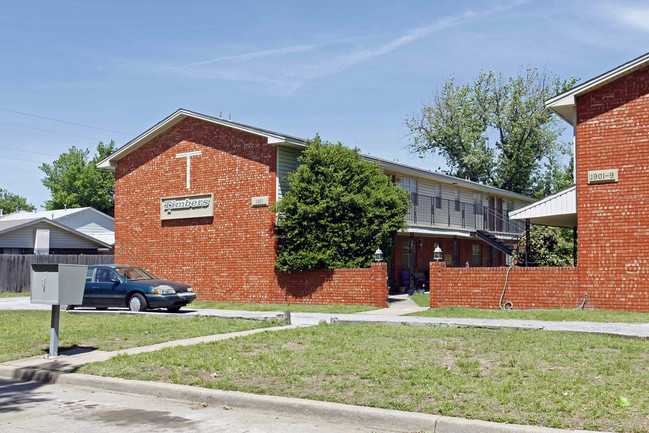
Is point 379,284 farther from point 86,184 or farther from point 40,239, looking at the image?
point 86,184

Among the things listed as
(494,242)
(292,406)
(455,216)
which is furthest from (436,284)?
(455,216)

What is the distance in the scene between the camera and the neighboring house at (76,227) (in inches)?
1550

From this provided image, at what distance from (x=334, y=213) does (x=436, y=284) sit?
4.46 meters

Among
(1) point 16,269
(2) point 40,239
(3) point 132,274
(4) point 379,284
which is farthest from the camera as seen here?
(2) point 40,239

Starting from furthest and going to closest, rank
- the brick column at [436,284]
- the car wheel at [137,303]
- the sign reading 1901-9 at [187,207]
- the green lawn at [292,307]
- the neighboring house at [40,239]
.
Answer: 1. the neighboring house at [40,239]
2. the sign reading 1901-9 at [187,207]
3. the green lawn at [292,307]
4. the brick column at [436,284]
5. the car wheel at [137,303]

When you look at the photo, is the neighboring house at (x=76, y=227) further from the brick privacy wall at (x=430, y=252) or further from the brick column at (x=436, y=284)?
the brick column at (x=436, y=284)

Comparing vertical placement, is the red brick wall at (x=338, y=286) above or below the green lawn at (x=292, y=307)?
above

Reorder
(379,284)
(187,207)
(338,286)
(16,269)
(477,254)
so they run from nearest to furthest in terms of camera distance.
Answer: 1. (379,284)
2. (338,286)
3. (187,207)
4. (16,269)
5. (477,254)

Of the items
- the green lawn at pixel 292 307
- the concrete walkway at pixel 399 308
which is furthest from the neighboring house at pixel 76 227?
the concrete walkway at pixel 399 308

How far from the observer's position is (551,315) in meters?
16.3

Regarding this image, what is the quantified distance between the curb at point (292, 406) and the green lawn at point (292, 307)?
11.4m

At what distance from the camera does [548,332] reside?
12617mm

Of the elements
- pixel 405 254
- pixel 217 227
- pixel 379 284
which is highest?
pixel 217 227

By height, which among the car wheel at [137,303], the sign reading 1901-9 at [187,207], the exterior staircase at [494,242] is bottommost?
the car wheel at [137,303]
